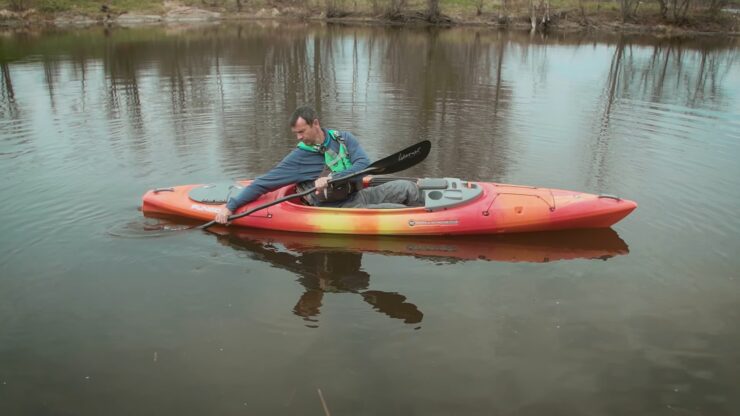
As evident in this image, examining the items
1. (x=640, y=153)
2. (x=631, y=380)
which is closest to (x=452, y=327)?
(x=631, y=380)

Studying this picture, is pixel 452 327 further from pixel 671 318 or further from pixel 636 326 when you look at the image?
pixel 671 318

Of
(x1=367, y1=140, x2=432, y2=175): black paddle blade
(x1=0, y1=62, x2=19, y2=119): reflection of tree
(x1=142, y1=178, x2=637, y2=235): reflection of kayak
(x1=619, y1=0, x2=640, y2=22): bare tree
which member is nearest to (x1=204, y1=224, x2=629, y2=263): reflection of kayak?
(x1=142, y1=178, x2=637, y2=235): reflection of kayak

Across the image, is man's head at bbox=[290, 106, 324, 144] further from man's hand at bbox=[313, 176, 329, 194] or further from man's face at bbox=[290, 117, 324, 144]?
man's hand at bbox=[313, 176, 329, 194]

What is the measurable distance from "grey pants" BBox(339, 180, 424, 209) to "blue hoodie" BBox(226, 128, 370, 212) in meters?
0.40

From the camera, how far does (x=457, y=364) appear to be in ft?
14.6

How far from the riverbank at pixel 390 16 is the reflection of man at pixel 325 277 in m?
26.9

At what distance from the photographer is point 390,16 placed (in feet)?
110

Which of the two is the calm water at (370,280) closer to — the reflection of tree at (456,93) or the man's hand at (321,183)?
the reflection of tree at (456,93)

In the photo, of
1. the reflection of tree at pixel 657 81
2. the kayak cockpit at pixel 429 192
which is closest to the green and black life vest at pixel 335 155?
the kayak cockpit at pixel 429 192

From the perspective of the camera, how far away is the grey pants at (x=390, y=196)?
6.72 meters

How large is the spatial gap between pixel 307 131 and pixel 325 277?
60.3 inches

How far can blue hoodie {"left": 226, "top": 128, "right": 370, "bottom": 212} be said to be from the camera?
650 centimetres

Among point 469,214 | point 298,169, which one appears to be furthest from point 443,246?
point 298,169

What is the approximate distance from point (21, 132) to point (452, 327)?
9.04 metres
